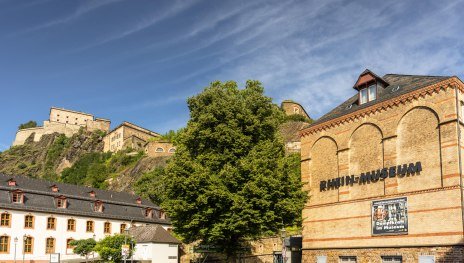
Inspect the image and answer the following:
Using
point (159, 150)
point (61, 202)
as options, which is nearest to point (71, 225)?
point (61, 202)

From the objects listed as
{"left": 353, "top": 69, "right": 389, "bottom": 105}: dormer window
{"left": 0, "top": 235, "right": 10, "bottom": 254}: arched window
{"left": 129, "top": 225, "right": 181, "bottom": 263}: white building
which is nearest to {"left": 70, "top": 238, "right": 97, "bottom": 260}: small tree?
{"left": 129, "top": 225, "right": 181, "bottom": 263}: white building

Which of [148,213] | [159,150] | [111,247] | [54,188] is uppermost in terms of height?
[159,150]

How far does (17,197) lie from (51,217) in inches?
154

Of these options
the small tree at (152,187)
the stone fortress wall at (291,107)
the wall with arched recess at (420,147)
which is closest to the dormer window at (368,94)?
the wall with arched recess at (420,147)

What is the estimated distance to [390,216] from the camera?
2364 centimetres

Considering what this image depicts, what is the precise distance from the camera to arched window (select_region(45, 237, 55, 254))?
4533 centimetres

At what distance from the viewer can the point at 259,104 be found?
30.3 meters

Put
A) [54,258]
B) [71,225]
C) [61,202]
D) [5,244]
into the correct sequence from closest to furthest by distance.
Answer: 1. [54,258]
2. [5,244]
3. [71,225]
4. [61,202]

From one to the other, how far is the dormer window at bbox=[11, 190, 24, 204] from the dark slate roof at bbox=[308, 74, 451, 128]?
3115 cm

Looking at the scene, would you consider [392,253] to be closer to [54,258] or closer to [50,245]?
[54,258]

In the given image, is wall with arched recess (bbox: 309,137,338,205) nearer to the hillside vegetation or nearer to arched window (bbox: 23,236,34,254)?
arched window (bbox: 23,236,34,254)

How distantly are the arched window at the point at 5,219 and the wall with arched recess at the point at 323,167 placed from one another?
2987 cm

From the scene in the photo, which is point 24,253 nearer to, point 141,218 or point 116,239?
point 116,239

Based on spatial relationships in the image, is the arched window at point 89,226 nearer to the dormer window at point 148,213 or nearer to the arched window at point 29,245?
the arched window at point 29,245
